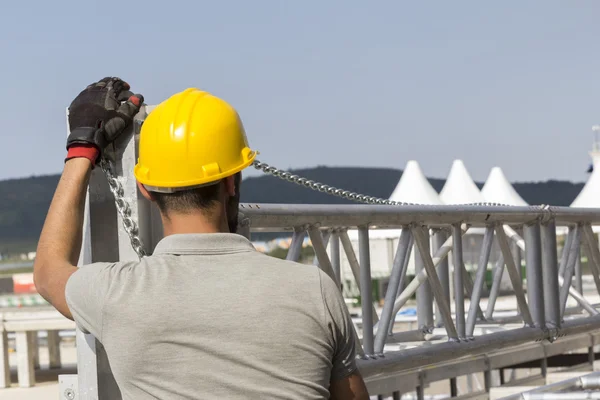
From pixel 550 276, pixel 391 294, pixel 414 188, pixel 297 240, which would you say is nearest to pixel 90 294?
pixel 297 240

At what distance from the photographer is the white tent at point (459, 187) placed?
27.5 meters

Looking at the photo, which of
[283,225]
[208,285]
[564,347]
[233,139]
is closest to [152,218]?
[233,139]

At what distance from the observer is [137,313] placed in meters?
1.95

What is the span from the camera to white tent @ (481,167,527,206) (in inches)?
1093

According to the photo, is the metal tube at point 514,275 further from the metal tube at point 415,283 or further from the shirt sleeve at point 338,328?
the shirt sleeve at point 338,328

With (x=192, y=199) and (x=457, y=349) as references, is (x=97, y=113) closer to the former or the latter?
(x=192, y=199)

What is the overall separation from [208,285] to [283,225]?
2.31 metres

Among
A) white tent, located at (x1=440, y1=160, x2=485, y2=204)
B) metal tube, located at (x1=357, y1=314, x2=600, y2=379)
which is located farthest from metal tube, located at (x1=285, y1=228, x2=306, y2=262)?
white tent, located at (x1=440, y1=160, x2=485, y2=204)

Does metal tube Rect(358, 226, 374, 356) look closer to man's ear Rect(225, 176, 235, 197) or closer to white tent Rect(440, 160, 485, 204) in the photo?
man's ear Rect(225, 176, 235, 197)

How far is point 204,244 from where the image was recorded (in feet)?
6.52

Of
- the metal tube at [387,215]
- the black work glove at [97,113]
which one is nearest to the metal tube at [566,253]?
the metal tube at [387,215]

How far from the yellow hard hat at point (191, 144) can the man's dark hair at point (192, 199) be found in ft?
0.04

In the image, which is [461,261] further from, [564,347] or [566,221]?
[564,347]

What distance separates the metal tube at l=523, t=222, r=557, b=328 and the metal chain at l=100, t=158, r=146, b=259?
3920 mm
